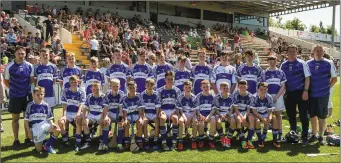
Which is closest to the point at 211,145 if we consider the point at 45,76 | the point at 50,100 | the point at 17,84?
the point at 50,100

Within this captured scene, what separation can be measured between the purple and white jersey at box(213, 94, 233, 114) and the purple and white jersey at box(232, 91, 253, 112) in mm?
110

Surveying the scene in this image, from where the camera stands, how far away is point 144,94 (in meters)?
7.31

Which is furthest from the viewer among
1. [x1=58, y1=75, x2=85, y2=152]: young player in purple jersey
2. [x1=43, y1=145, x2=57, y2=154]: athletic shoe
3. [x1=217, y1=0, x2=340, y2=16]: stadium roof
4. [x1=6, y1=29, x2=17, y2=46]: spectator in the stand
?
[x1=217, y1=0, x2=340, y2=16]: stadium roof

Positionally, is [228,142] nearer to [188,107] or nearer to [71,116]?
[188,107]

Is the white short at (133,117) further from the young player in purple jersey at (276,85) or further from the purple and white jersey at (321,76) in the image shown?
the purple and white jersey at (321,76)

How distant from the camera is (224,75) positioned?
835 cm

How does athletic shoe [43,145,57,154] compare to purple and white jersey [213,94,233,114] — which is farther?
purple and white jersey [213,94,233,114]

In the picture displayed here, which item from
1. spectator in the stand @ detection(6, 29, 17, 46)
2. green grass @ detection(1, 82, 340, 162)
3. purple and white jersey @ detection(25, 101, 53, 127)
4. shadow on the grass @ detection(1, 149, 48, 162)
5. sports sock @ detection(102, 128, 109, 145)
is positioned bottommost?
green grass @ detection(1, 82, 340, 162)

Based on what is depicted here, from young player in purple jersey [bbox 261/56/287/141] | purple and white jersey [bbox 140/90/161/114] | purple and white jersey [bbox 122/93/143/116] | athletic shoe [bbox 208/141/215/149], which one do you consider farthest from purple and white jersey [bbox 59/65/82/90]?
young player in purple jersey [bbox 261/56/287/141]

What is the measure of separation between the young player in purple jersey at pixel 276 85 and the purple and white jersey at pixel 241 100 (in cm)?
57

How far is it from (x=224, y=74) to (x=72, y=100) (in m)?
3.58

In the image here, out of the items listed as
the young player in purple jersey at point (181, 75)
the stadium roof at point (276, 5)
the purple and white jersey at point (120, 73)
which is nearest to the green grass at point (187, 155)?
the young player in purple jersey at point (181, 75)

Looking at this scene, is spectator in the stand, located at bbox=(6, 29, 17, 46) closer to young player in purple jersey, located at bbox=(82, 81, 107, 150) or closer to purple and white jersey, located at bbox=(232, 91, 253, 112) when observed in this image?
young player in purple jersey, located at bbox=(82, 81, 107, 150)

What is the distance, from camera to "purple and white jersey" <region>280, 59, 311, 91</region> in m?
7.36
